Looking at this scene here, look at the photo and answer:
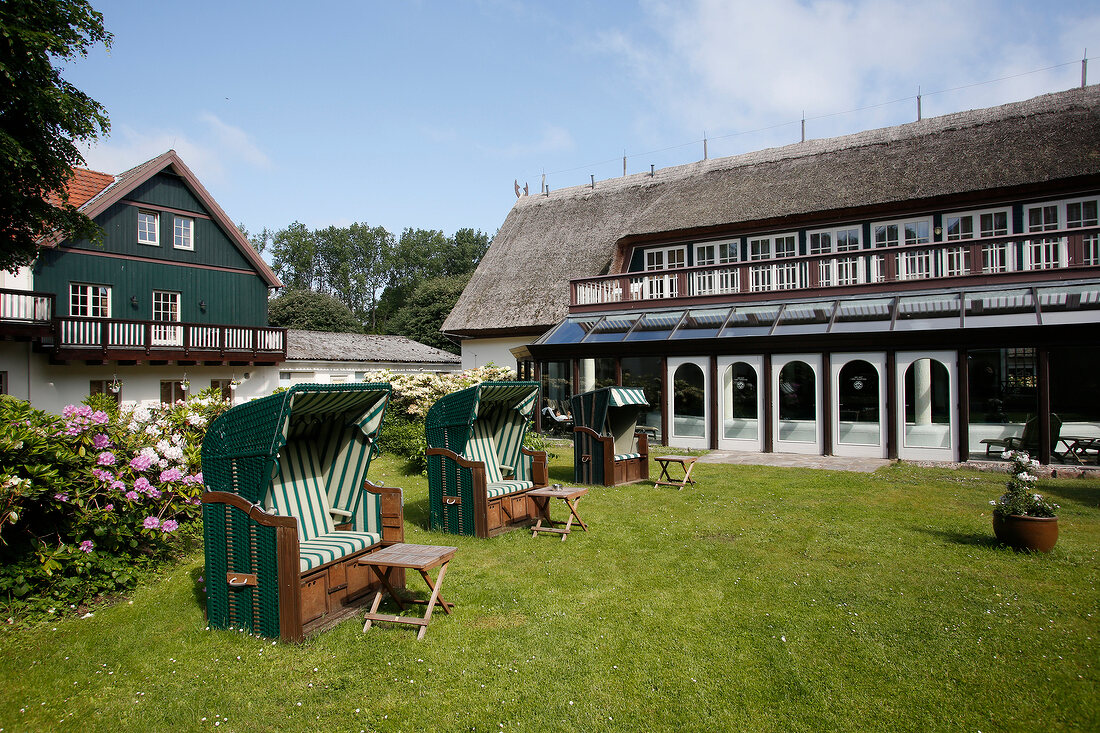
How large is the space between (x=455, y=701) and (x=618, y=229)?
2166 centimetres

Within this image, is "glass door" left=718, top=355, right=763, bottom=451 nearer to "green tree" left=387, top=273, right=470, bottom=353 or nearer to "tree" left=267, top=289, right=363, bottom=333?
"green tree" left=387, top=273, right=470, bottom=353

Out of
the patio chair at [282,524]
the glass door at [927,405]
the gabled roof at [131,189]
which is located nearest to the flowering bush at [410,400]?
the patio chair at [282,524]

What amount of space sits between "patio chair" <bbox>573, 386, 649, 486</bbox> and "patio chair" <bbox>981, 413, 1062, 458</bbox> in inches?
276

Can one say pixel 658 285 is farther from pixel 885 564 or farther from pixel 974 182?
pixel 885 564

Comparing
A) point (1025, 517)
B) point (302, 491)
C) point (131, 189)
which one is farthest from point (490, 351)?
point (1025, 517)

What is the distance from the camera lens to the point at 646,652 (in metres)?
4.36

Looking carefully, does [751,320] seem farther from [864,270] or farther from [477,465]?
[477,465]

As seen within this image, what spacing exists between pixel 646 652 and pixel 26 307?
66.4 ft

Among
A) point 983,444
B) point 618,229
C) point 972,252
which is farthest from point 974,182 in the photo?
point 618,229

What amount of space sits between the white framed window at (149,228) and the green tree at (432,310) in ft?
78.4

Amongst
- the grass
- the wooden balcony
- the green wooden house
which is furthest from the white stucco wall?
the grass

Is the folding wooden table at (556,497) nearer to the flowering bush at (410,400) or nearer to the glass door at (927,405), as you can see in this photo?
the flowering bush at (410,400)

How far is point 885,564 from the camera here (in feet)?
20.3

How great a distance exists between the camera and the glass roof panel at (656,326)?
15.8 m
